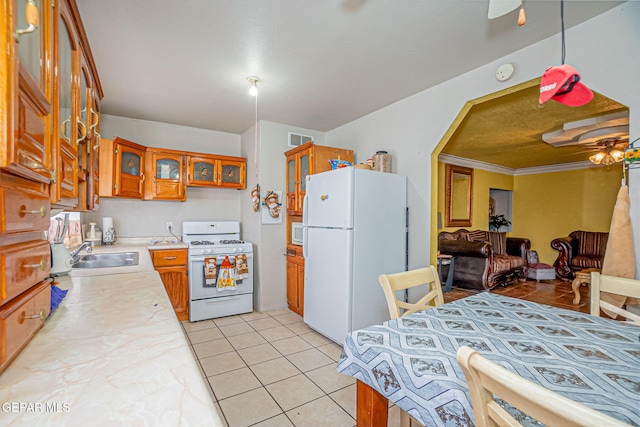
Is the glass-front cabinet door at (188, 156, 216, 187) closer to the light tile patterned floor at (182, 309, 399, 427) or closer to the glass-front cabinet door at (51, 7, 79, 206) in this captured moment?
the light tile patterned floor at (182, 309, 399, 427)

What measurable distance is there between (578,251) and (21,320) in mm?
7549

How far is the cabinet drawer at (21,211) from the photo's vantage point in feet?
2.23

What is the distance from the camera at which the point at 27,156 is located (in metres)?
0.74

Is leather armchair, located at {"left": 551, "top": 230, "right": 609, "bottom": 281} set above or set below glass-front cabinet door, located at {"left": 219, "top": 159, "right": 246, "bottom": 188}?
below

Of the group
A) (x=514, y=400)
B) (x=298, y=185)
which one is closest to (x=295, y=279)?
(x=298, y=185)

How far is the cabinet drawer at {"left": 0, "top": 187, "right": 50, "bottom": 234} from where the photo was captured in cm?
68

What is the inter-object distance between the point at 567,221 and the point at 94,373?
784 cm

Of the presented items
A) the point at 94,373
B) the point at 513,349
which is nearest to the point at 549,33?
the point at 513,349

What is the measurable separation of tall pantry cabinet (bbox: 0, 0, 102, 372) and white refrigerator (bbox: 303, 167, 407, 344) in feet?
6.20

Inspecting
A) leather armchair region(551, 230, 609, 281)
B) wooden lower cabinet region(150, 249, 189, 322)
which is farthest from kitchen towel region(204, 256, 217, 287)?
leather armchair region(551, 230, 609, 281)

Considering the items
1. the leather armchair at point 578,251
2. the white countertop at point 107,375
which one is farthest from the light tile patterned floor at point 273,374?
the leather armchair at point 578,251

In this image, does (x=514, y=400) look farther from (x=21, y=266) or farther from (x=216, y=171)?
(x=216, y=171)

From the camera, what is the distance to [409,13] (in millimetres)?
1664

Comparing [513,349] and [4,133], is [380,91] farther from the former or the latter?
[4,133]
